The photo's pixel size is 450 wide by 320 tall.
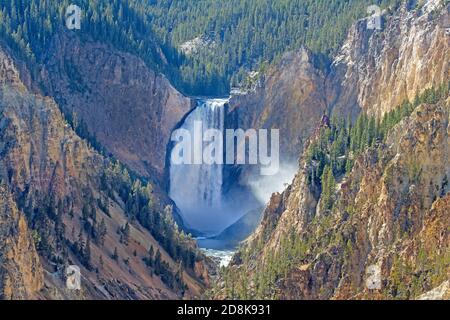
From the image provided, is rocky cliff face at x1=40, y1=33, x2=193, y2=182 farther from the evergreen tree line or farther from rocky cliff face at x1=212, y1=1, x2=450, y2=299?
rocky cliff face at x1=212, y1=1, x2=450, y2=299

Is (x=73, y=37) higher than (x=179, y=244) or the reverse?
higher

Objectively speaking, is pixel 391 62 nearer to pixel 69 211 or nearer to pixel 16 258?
pixel 69 211

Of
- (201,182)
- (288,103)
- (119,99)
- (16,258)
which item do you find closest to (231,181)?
(201,182)

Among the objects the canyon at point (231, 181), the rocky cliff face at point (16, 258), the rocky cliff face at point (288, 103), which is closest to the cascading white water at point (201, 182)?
the canyon at point (231, 181)

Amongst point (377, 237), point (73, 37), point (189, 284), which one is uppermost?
point (73, 37)

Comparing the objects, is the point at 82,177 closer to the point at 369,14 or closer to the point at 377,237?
the point at 377,237

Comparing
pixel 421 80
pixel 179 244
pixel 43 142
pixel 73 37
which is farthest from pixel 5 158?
pixel 73 37

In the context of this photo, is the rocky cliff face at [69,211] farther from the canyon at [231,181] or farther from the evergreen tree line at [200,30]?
the evergreen tree line at [200,30]
